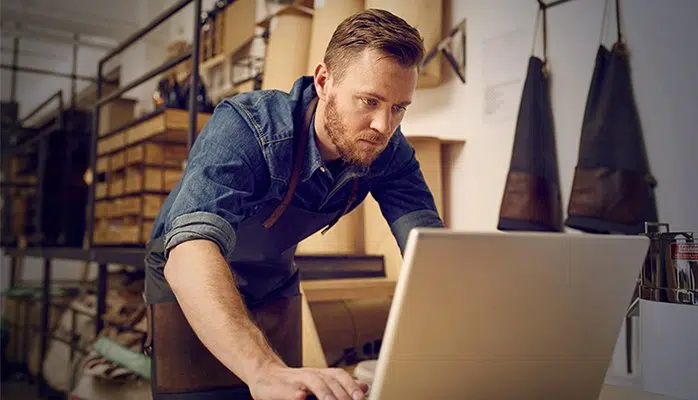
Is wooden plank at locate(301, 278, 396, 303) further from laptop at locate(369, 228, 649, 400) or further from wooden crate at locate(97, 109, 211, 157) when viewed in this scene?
wooden crate at locate(97, 109, 211, 157)

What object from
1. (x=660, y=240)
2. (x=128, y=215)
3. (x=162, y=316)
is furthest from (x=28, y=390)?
(x=660, y=240)

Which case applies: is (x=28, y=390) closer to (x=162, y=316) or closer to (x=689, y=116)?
(x=162, y=316)

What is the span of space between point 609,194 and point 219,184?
826mm

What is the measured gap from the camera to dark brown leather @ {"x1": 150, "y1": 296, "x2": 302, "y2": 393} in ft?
4.16

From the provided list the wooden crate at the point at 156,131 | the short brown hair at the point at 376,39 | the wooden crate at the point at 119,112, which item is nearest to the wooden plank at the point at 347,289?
the short brown hair at the point at 376,39

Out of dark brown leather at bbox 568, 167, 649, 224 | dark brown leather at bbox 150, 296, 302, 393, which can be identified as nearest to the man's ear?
dark brown leather at bbox 150, 296, 302, 393

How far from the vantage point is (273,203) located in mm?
1123

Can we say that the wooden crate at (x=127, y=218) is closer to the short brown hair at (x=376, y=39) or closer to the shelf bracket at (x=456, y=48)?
the shelf bracket at (x=456, y=48)

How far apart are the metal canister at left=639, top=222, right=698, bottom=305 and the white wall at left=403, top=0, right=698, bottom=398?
0.08 ft

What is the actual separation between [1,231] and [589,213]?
5178 millimetres

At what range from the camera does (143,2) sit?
113 inches

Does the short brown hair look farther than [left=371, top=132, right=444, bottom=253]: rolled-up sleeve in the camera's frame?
No

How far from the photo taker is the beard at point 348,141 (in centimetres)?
103

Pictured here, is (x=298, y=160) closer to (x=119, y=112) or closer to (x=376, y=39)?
(x=376, y=39)
